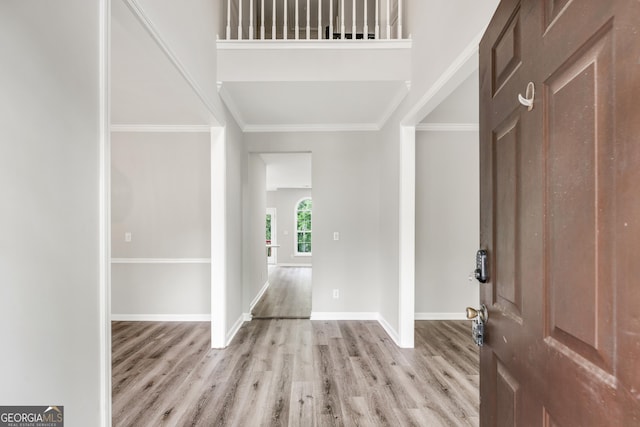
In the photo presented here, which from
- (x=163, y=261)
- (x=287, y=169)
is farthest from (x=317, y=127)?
(x=287, y=169)

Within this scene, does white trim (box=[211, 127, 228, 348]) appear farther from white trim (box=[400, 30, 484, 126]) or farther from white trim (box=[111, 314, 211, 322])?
white trim (box=[400, 30, 484, 126])

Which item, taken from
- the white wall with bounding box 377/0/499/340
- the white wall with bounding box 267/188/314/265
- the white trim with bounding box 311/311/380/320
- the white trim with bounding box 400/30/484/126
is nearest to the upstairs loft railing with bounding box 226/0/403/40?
the white wall with bounding box 377/0/499/340

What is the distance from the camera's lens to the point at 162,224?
12.8ft

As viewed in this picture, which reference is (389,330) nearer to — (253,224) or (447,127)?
(253,224)

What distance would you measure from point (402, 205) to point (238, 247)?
6.58 feet

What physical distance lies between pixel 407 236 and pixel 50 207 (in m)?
2.76

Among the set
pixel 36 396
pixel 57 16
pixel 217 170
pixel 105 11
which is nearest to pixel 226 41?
pixel 217 170

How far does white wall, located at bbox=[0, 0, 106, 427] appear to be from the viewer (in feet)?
2.76

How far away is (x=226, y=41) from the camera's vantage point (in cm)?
276

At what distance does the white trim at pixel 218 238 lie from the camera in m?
3.00

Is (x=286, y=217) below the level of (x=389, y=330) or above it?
above

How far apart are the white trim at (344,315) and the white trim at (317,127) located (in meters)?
2.40

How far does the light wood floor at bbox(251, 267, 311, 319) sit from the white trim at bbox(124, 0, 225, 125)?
2.76 metres

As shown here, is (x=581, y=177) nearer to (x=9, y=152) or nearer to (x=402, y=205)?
(x=9, y=152)
